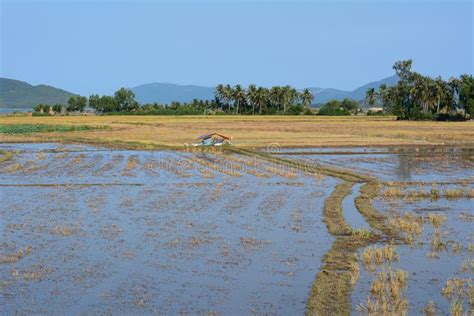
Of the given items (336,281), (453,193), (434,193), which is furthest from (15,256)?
(453,193)

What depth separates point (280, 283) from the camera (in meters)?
7.72

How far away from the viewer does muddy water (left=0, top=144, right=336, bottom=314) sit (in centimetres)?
714

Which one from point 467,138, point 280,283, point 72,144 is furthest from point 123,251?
point 467,138

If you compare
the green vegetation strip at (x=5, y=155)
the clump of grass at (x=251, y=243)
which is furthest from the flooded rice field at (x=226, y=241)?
the green vegetation strip at (x=5, y=155)

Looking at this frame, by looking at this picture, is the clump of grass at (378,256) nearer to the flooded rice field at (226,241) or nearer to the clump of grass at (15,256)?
the flooded rice field at (226,241)

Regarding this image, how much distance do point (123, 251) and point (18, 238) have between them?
2004mm

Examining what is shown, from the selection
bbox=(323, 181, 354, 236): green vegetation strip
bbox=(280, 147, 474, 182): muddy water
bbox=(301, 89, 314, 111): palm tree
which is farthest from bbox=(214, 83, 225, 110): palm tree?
bbox=(323, 181, 354, 236): green vegetation strip

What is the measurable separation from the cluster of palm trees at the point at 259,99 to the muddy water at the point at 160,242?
7130 cm

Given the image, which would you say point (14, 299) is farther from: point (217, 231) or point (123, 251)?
point (217, 231)

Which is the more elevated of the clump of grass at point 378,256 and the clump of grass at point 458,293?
the clump of grass at point 378,256

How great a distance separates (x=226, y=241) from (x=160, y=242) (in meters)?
1.02

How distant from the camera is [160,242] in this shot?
996 centimetres

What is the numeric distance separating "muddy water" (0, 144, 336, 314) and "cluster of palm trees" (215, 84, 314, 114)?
71.3 metres

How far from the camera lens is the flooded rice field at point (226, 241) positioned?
7113 millimetres
